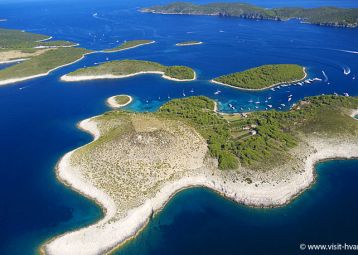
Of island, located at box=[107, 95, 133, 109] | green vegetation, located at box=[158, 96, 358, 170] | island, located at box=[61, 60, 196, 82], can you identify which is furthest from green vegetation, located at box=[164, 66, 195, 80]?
green vegetation, located at box=[158, 96, 358, 170]

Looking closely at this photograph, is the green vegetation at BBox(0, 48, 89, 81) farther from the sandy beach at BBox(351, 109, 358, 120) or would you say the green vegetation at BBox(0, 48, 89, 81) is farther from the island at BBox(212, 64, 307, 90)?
the sandy beach at BBox(351, 109, 358, 120)

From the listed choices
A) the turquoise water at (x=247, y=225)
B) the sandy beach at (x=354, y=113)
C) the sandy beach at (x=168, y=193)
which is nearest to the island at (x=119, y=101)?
the sandy beach at (x=168, y=193)

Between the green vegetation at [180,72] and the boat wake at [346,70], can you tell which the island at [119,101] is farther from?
the boat wake at [346,70]

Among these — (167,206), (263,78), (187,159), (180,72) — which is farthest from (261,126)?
(180,72)

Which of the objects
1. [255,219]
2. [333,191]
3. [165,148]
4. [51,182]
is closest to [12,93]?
[51,182]

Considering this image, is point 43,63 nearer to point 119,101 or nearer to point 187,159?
point 119,101

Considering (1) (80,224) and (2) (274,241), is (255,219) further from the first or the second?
(1) (80,224)
